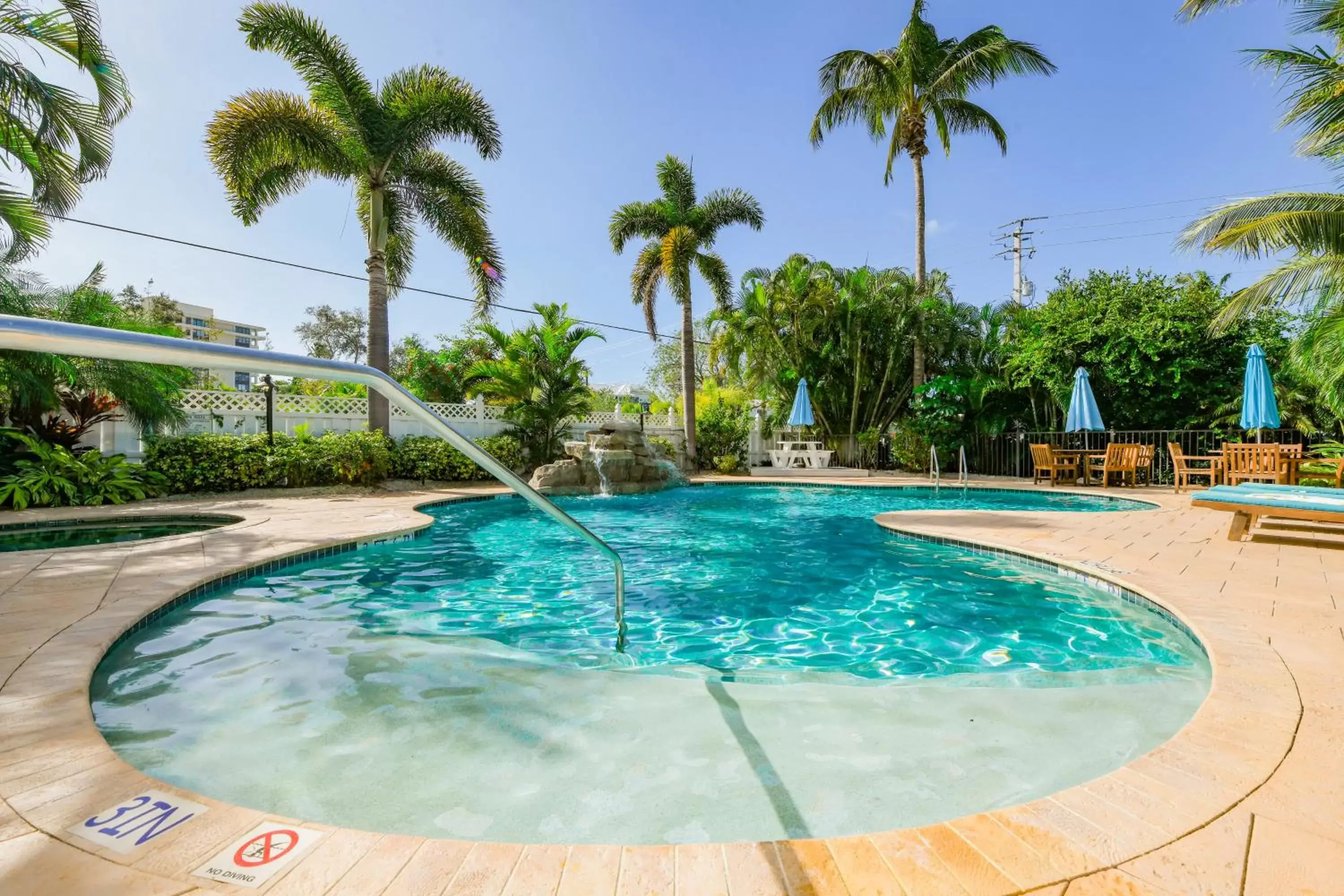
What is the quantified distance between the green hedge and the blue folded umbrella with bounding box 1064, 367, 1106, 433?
546 inches

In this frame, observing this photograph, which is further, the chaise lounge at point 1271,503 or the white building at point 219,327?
the white building at point 219,327

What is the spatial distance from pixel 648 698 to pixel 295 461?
11.7 metres

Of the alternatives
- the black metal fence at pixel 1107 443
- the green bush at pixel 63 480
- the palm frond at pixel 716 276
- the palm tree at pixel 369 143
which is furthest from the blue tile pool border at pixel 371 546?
the palm frond at pixel 716 276

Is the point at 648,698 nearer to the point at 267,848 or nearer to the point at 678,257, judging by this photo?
the point at 267,848

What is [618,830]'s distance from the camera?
2.05m

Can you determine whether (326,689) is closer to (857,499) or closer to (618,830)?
(618,830)

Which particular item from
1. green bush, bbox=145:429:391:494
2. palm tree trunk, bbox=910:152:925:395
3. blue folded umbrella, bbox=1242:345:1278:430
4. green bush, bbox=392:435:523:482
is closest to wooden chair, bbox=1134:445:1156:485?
blue folded umbrella, bbox=1242:345:1278:430

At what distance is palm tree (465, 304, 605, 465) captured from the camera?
1558 cm

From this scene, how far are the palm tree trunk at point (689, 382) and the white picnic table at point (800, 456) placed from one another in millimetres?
2525

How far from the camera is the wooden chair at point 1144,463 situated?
41.0 ft

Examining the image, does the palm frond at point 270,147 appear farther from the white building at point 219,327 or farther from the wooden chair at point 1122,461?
the white building at point 219,327

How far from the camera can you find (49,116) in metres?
8.38

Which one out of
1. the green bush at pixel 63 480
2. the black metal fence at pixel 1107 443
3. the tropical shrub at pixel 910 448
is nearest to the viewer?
the green bush at pixel 63 480

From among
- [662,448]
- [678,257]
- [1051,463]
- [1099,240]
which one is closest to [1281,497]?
[1051,463]
